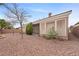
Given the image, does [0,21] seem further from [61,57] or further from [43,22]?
[61,57]

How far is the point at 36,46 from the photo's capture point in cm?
423

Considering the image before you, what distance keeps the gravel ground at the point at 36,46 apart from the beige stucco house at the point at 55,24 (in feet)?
0.44

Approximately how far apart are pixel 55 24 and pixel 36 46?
493mm

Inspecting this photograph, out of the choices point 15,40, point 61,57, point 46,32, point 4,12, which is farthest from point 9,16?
point 61,57

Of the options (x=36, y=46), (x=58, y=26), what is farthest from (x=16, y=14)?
(x=58, y=26)

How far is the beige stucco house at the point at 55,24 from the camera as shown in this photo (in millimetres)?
4180

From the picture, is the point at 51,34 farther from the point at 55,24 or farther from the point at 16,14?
the point at 16,14

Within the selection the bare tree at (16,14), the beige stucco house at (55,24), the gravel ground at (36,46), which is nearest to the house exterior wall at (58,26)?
the beige stucco house at (55,24)

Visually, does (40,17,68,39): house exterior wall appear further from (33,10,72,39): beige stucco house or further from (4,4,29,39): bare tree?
(4,4,29,39): bare tree

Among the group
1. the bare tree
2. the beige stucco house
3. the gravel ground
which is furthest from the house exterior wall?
the bare tree

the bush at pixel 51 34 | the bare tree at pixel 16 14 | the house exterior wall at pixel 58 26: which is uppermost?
the bare tree at pixel 16 14

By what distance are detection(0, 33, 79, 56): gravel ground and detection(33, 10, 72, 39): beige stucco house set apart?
0.13m

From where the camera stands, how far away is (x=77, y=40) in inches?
167

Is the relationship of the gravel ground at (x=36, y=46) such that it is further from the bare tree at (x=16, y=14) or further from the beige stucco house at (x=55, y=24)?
the bare tree at (x=16, y=14)
